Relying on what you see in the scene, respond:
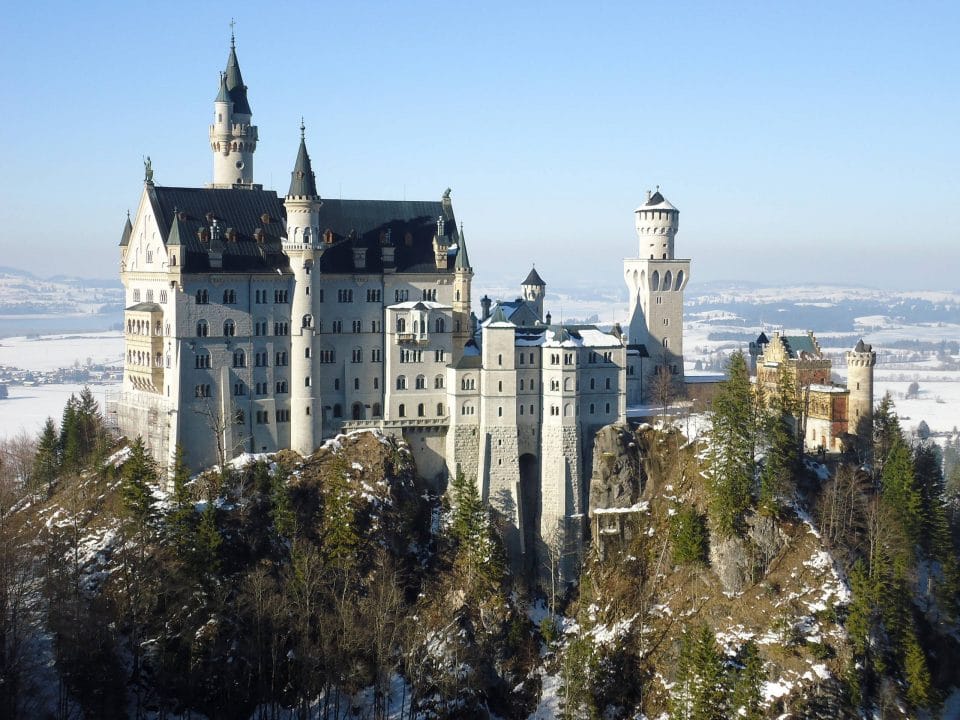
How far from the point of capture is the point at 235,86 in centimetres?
11094

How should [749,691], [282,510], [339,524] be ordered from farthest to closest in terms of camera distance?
[339,524]
[282,510]
[749,691]

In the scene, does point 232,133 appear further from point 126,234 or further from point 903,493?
point 903,493

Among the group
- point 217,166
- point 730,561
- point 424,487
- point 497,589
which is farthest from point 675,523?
point 217,166

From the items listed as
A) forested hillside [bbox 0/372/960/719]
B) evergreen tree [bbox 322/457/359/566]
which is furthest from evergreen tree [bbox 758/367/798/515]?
evergreen tree [bbox 322/457/359/566]

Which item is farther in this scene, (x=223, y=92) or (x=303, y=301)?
(x=223, y=92)

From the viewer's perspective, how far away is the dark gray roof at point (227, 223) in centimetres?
9825

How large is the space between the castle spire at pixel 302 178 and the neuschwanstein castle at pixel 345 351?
5.2 inches

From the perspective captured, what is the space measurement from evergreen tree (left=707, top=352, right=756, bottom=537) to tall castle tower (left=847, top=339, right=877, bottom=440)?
1128 centimetres

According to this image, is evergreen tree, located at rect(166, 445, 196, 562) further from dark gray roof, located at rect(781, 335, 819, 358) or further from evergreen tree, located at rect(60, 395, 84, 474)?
dark gray roof, located at rect(781, 335, 819, 358)

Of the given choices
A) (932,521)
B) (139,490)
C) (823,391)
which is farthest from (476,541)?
(932,521)

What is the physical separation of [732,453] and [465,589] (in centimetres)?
2313

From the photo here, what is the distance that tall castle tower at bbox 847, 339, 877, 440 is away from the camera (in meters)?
105

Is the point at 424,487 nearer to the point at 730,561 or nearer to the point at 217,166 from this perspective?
the point at 730,561

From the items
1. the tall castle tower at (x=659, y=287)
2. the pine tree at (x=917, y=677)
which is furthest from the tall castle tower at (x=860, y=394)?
the pine tree at (x=917, y=677)
